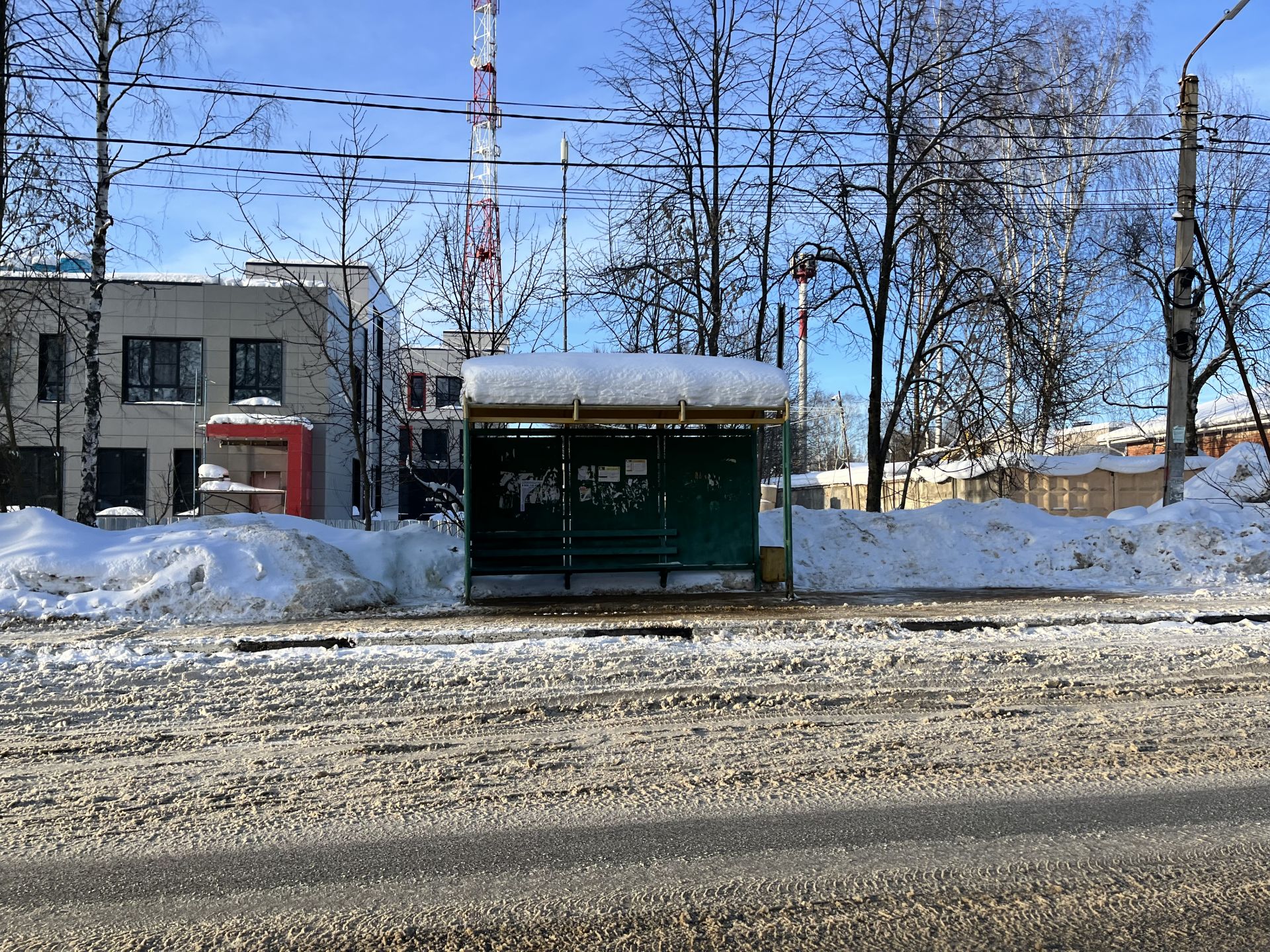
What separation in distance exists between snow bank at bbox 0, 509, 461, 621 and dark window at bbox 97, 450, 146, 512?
21450mm

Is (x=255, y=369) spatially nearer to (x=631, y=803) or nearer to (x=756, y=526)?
(x=756, y=526)

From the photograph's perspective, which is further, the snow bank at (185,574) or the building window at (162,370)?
the building window at (162,370)

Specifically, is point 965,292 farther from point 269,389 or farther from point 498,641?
point 269,389

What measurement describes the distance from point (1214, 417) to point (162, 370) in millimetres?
38110

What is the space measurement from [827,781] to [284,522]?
10598mm

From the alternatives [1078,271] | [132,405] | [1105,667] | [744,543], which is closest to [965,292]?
[1078,271]

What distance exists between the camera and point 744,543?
42.5 feet

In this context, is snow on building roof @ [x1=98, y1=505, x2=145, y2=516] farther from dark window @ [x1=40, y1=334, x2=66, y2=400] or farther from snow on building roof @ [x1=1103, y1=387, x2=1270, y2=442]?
snow on building roof @ [x1=1103, y1=387, x2=1270, y2=442]

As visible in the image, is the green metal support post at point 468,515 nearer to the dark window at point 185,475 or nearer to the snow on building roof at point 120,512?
the snow on building roof at point 120,512

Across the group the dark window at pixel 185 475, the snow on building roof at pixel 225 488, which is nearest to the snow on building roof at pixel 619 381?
the snow on building roof at pixel 225 488

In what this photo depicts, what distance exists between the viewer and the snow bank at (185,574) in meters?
10.2

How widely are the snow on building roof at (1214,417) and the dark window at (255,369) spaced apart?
30.7 metres

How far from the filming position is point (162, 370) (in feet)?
105

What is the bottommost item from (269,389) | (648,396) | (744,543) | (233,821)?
(233,821)
